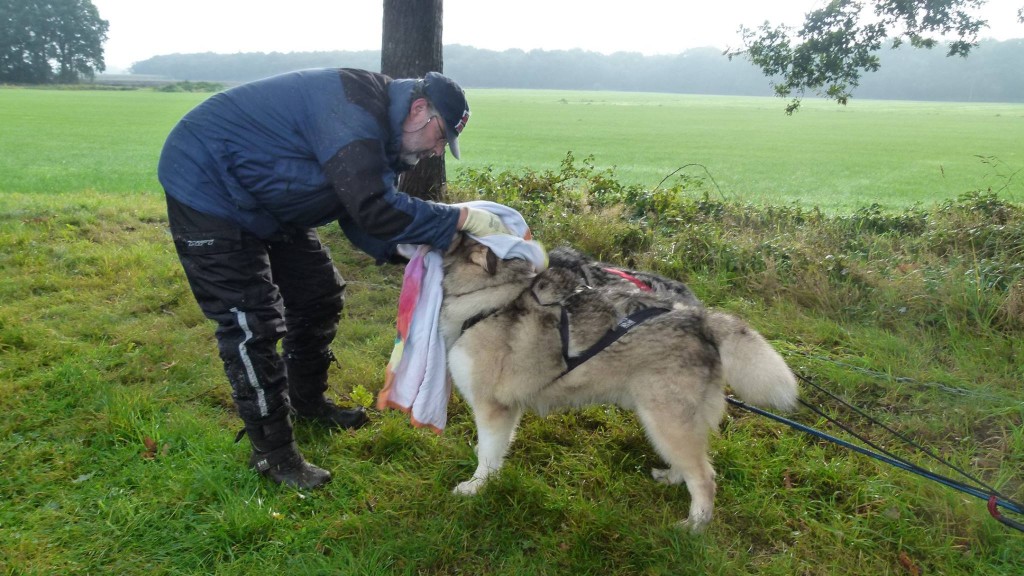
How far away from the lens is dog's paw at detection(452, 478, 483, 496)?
→ 309 centimetres

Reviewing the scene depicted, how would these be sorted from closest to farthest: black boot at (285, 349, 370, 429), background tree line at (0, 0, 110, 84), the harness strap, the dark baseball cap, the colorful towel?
the dark baseball cap < the harness strap < the colorful towel < black boot at (285, 349, 370, 429) < background tree line at (0, 0, 110, 84)

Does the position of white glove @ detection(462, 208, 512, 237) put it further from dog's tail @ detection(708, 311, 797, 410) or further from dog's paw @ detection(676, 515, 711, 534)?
dog's paw @ detection(676, 515, 711, 534)

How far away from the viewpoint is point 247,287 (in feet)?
9.37

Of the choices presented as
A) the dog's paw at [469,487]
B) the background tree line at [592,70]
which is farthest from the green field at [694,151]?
the background tree line at [592,70]

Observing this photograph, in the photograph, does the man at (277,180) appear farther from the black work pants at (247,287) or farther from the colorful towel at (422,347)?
the colorful towel at (422,347)

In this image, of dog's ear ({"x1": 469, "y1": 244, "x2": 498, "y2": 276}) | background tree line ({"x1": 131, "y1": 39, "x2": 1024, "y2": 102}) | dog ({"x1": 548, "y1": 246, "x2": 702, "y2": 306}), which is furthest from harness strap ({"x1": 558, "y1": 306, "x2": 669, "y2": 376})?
background tree line ({"x1": 131, "y1": 39, "x2": 1024, "y2": 102})

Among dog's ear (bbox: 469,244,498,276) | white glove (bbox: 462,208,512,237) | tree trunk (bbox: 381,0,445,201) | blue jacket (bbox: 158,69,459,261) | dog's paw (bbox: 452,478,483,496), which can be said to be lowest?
dog's paw (bbox: 452,478,483,496)

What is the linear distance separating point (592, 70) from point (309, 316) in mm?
146849

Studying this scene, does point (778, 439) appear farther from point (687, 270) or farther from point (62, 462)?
point (62, 462)

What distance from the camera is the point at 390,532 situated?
280cm

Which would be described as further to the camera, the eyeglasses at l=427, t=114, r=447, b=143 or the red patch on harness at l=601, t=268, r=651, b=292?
the red patch on harness at l=601, t=268, r=651, b=292

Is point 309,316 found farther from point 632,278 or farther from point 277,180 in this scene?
point 632,278

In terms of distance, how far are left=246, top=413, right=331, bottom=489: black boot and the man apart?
63mm

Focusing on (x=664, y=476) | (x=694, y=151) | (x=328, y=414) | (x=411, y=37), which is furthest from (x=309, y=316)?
(x=694, y=151)
